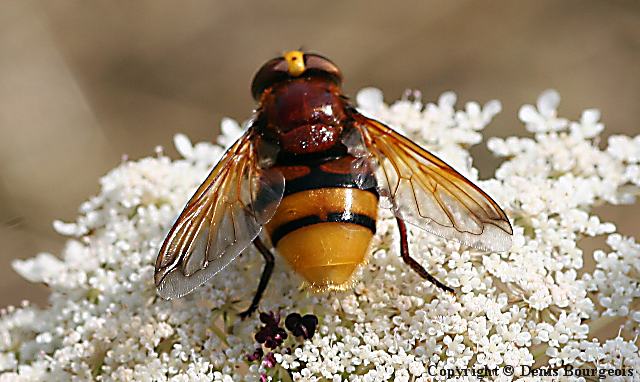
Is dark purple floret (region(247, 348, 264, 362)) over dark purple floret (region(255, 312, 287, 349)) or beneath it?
beneath

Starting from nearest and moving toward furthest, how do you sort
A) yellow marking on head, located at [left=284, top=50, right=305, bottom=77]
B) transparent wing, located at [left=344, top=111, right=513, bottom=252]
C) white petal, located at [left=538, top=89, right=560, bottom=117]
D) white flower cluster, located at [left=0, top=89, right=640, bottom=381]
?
1. transparent wing, located at [left=344, top=111, right=513, bottom=252]
2. white flower cluster, located at [left=0, top=89, right=640, bottom=381]
3. yellow marking on head, located at [left=284, top=50, right=305, bottom=77]
4. white petal, located at [left=538, top=89, right=560, bottom=117]

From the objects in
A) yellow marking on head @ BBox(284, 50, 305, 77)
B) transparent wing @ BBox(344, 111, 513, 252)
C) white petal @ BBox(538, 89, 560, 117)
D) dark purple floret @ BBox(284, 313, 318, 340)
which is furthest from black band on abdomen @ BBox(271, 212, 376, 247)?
white petal @ BBox(538, 89, 560, 117)

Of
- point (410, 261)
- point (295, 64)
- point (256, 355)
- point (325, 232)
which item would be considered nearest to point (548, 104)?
point (410, 261)

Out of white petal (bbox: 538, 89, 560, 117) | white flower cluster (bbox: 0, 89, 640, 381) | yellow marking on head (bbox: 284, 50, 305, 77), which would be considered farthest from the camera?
white petal (bbox: 538, 89, 560, 117)

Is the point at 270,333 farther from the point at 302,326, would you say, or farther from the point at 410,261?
the point at 410,261

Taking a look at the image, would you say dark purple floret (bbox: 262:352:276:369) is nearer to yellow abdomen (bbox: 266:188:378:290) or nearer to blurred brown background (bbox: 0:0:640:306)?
yellow abdomen (bbox: 266:188:378:290)

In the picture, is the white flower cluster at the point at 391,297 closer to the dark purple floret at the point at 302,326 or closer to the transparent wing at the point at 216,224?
the dark purple floret at the point at 302,326

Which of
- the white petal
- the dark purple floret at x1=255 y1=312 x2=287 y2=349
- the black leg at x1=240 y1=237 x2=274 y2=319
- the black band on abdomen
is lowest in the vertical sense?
the dark purple floret at x1=255 y1=312 x2=287 y2=349

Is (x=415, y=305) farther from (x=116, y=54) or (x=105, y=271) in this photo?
(x=116, y=54)

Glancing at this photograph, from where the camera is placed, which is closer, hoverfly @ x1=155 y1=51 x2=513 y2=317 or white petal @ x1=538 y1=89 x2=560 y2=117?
hoverfly @ x1=155 y1=51 x2=513 y2=317
